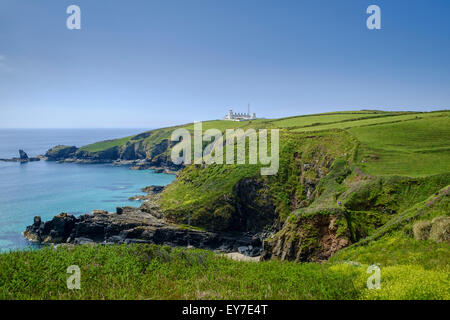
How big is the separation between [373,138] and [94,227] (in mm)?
62504

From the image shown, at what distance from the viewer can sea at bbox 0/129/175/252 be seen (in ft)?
226

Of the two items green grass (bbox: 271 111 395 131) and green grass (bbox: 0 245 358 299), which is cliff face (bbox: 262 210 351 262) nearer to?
green grass (bbox: 0 245 358 299)

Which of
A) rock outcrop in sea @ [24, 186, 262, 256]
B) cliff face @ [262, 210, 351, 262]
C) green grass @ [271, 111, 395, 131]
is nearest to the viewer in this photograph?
cliff face @ [262, 210, 351, 262]

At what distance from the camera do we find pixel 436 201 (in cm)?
2659

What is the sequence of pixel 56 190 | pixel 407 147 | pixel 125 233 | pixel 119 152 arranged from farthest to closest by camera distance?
pixel 119 152 → pixel 56 190 → pixel 407 147 → pixel 125 233

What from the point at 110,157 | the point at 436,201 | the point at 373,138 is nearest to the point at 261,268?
the point at 436,201

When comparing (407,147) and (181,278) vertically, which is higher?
(407,147)

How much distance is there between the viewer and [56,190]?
100m

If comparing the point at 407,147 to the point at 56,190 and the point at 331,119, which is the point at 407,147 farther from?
the point at 56,190

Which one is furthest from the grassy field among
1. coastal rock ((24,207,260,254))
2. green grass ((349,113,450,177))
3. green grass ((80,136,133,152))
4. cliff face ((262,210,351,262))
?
green grass ((80,136,133,152))

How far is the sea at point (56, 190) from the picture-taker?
68.7 meters

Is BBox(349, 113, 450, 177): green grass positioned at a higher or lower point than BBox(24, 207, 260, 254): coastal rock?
higher

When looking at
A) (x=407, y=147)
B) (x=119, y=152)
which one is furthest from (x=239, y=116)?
(x=407, y=147)
